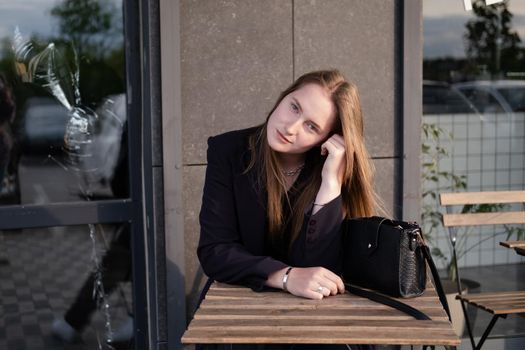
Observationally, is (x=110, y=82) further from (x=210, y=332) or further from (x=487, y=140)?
(x=487, y=140)

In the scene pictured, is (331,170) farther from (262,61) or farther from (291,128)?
(262,61)

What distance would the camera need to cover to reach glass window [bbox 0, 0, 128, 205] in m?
3.95

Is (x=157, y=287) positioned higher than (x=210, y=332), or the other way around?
(x=210, y=332)

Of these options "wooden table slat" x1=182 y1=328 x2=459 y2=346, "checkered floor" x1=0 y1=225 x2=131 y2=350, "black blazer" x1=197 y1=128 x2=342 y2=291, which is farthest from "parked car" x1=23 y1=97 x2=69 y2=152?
"wooden table slat" x1=182 y1=328 x2=459 y2=346

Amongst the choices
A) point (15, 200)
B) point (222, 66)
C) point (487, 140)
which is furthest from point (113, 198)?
point (487, 140)

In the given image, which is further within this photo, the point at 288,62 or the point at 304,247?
the point at 288,62

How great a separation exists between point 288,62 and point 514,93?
2.15 meters

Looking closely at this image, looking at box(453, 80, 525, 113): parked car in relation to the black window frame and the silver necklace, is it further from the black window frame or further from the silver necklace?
the silver necklace

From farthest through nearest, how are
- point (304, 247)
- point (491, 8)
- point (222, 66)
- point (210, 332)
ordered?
point (491, 8), point (222, 66), point (304, 247), point (210, 332)

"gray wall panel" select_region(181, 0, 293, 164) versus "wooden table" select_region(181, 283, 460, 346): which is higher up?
"gray wall panel" select_region(181, 0, 293, 164)

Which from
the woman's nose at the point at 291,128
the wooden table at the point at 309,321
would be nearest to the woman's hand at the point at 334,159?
the woman's nose at the point at 291,128

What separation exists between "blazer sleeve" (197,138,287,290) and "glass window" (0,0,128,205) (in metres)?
1.27

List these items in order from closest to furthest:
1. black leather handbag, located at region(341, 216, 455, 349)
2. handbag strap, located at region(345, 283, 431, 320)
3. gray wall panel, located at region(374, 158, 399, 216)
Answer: handbag strap, located at region(345, 283, 431, 320), black leather handbag, located at region(341, 216, 455, 349), gray wall panel, located at region(374, 158, 399, 216)

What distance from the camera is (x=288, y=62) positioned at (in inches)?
157
